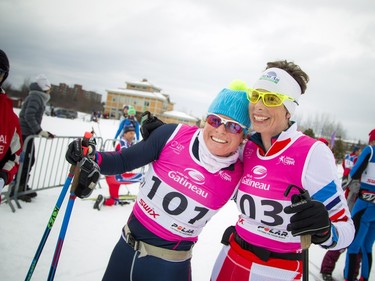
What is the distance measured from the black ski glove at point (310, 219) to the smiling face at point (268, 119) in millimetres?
616

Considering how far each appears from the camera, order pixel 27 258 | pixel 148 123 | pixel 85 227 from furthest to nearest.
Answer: pixel 85 227, pixel 27 258, pixel 148 123

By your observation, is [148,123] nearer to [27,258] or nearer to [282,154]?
[282,154]

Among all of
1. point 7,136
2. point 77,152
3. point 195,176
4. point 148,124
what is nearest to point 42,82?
point 7,136

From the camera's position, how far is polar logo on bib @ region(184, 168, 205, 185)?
1831 millimetres

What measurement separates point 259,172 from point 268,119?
1.43 ft

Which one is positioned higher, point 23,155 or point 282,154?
point 282,154

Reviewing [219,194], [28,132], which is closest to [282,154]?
[219,194]

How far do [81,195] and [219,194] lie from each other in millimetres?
1115

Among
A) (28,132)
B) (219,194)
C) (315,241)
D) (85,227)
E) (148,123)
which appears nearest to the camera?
(315,241)

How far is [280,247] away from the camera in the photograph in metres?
1.72

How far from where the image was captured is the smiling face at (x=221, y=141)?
6.03 feet

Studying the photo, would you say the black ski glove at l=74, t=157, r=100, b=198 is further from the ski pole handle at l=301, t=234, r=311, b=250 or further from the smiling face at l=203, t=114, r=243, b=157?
the ski pole handle at l=301, t=234, r=311, b=250

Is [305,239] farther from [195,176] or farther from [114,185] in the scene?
[114,185]

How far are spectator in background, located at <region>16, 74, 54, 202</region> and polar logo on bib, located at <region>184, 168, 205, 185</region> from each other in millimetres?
4281
